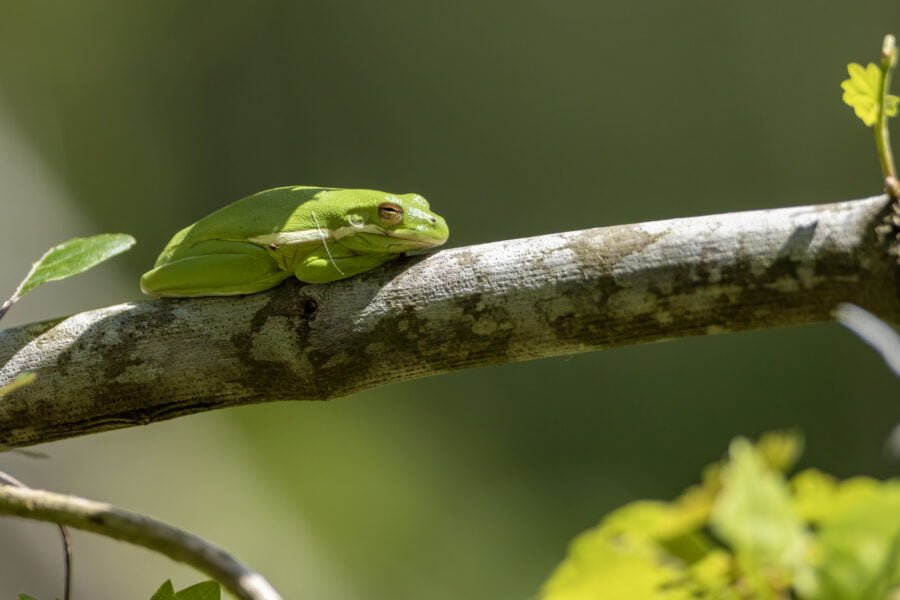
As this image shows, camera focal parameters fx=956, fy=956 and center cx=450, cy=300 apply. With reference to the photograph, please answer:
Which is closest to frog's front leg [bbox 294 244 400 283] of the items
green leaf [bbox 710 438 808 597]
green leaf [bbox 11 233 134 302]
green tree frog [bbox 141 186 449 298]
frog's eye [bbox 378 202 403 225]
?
green tree frog [bbox 141 186 449 298]

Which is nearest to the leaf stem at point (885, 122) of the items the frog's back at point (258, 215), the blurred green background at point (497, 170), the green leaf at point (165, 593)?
the green leaf at point (165, 593)

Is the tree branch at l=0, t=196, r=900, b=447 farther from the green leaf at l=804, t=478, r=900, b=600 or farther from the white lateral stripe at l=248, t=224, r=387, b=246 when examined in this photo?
the green leaf at l=804, t=478, r=900, b=600

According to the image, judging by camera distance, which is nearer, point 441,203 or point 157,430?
point 157,430

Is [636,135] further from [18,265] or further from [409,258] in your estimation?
[409,258]

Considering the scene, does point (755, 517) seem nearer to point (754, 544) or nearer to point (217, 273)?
point (754, 544)

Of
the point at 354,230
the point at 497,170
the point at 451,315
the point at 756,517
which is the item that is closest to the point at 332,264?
the point at 354,230

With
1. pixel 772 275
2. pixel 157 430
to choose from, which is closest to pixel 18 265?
pixel 157 430
